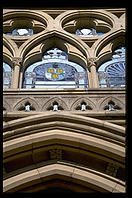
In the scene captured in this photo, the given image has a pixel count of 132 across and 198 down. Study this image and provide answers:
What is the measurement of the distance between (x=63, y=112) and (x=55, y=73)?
7.28 feet

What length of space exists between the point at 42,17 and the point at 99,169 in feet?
16.4

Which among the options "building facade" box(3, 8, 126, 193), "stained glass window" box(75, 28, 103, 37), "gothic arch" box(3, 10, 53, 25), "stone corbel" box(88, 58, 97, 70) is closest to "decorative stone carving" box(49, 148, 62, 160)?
"building facade" box(3, 8, 126, 193)

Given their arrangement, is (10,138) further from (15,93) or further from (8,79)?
(8,79)

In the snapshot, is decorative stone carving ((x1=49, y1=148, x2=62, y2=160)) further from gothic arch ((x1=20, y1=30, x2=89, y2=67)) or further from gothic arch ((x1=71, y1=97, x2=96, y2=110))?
gothic arch ((x1=20, y1=30, x2=89, y2=67))

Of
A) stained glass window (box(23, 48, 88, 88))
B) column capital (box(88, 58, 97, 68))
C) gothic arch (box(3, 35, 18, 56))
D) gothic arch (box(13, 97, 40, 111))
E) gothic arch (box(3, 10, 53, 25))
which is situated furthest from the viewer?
gothic arch (box(3, 10, 53, 25))

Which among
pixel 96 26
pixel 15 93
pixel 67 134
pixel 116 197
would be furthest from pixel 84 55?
pixel 116 197

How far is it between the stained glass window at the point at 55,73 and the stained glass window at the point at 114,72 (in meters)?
0.39

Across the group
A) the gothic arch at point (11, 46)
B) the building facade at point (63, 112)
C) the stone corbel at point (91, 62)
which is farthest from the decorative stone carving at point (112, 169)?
the gothic arch at point (11, 46)

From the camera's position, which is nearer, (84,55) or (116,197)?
(116,197)

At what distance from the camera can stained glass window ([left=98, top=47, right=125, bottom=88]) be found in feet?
29.7

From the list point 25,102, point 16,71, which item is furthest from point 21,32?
point 25,102

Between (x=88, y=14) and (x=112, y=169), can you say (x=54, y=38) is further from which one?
(x=112, y=169)

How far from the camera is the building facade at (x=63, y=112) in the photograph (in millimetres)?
6805

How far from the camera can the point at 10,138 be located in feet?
22.6
